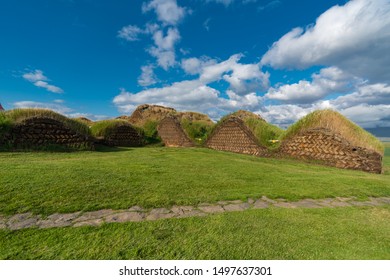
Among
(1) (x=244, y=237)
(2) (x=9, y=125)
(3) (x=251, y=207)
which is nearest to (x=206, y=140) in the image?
(2) (x=9, y=125)

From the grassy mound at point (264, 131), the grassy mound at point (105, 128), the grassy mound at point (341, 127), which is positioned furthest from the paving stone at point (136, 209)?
the grassy mound at point (105, 128)

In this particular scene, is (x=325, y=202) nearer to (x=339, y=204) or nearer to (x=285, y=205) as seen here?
(x=339, y=204)

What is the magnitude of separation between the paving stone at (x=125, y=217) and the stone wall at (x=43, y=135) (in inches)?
433

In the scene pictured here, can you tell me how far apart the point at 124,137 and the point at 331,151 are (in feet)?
59.7

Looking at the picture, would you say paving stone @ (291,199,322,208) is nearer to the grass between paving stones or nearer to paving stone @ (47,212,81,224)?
the grass between paving stones

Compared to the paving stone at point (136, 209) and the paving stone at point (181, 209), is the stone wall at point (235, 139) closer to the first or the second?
the paving stone at point (181, 209)

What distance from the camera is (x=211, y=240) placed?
2.73 metres

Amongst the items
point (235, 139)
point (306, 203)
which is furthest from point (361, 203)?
point (235, 139)

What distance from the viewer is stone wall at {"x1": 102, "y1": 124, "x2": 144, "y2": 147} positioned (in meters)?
19.5

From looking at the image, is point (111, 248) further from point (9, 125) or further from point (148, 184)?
point (9, 125)

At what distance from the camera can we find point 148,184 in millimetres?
5246

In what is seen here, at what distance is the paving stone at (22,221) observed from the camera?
9.59 feet

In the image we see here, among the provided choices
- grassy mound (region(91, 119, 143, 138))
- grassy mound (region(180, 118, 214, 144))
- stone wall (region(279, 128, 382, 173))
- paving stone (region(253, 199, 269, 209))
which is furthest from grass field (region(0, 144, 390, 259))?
grassy mound (region(180, 118, 214, 144))

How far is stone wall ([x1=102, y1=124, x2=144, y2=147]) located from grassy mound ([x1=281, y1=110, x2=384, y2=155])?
639 inches
